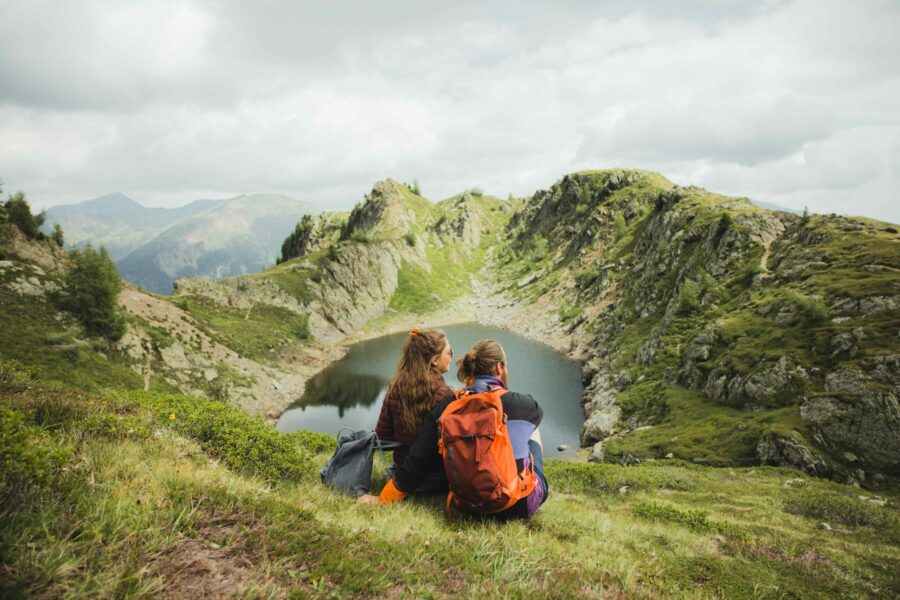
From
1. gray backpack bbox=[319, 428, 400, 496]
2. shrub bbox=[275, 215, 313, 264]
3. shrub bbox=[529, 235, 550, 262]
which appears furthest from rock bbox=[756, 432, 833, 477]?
shrub bbox=[275, 215, 313, 264]

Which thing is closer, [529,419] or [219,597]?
[219,597]

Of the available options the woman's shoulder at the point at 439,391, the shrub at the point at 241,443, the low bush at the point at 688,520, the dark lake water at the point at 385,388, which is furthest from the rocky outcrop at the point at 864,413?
the shrub at the point at 241,443

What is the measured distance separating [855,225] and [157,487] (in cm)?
6609

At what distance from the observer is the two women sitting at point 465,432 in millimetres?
6133

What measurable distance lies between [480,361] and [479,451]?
1708 millimetres

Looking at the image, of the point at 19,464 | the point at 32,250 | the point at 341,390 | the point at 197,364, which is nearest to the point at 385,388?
the point at 341,390

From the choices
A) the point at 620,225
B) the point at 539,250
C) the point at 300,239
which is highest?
the point at 620,225

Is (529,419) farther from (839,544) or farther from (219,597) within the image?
(839,544)

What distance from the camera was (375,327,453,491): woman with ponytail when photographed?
7680mm

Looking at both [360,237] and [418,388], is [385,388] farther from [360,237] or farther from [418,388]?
[360,237]

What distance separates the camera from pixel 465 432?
6.06 meters

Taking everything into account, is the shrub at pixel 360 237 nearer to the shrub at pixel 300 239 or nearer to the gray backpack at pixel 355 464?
the shrub at pixel 300 239

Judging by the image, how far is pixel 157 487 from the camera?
200 inches

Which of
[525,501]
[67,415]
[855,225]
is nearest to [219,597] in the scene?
[525,501]
